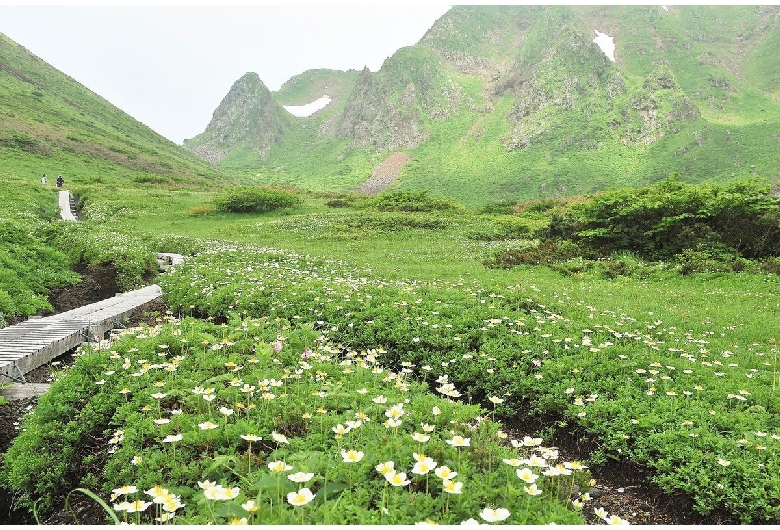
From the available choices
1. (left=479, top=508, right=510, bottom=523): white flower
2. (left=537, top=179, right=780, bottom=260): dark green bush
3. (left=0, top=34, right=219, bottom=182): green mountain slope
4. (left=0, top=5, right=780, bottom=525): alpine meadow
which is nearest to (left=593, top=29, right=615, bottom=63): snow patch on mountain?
(left=0, top=34, right=219, bottom=182): green mountain slope

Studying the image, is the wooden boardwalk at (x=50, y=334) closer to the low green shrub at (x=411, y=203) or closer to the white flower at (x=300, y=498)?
the white flower at (x=300, y=498)

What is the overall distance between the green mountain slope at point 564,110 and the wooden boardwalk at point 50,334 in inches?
3735

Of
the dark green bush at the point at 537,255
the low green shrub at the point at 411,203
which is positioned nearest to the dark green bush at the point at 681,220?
the dark green bush at the point at 537,255

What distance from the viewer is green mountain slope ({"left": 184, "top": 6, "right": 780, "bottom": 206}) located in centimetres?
10625

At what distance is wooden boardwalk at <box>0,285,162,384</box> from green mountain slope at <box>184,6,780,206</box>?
311 feet

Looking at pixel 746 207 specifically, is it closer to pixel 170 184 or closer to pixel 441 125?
pixel 170 184

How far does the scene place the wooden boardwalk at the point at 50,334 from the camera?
307 inches

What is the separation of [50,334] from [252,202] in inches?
1384

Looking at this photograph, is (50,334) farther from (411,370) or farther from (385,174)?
(385,174)

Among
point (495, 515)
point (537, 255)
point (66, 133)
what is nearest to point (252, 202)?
point (537, 255)

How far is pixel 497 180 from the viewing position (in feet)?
371

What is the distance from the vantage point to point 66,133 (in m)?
86.3

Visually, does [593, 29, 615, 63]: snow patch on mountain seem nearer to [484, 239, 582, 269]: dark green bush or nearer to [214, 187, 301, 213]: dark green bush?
[214, 187, 301, 213]: dark green bush

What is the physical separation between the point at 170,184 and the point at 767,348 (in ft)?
226
